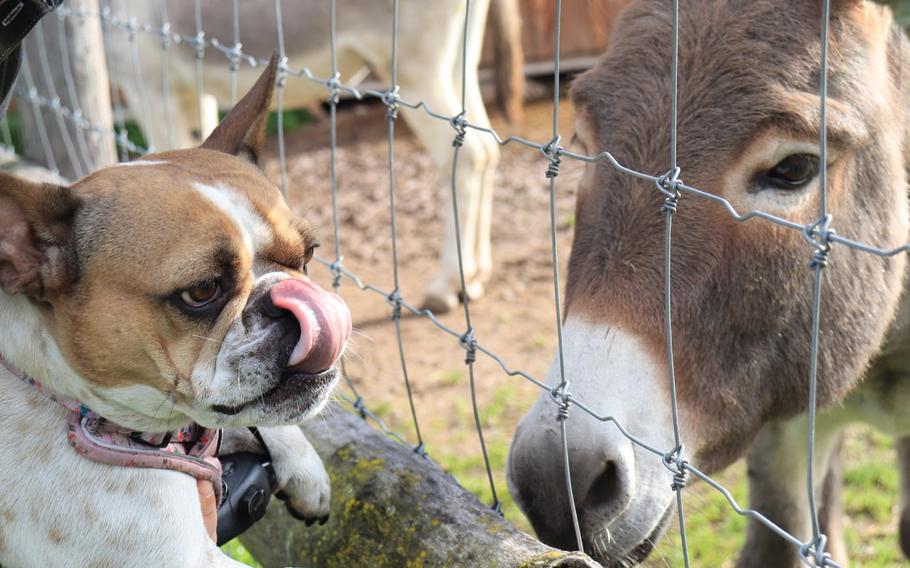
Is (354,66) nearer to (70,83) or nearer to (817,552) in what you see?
(70,83)

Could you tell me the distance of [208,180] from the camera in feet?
6.22

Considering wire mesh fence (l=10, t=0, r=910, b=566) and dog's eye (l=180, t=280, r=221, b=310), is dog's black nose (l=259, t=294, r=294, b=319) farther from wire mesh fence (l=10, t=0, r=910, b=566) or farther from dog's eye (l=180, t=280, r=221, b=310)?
wire mesh fence (l=10, t=0, r=910, b=566)

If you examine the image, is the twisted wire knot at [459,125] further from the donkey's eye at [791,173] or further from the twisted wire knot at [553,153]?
the donkey's eye at [791,173]

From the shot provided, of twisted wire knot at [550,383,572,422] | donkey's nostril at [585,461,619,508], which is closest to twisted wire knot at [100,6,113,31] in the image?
twisted wire knot at [550,383,572,422]

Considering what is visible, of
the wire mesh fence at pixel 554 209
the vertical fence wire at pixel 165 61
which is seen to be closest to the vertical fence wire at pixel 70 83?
the wire mesh fence at pixel 554 209

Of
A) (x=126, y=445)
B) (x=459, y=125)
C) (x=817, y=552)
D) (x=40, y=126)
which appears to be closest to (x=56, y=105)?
(x=40, y=126)

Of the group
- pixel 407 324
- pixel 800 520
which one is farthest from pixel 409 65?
pixel 800 520

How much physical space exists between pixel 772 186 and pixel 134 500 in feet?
4.76

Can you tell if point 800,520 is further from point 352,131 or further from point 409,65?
point 352,131

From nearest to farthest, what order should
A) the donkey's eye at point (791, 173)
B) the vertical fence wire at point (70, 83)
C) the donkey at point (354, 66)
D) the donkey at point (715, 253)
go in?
the donkey at point (715, 253), the donkey's eye at point (791, 173), the vertical fence wire at point (70, 83), the donkey at point (354, 66)

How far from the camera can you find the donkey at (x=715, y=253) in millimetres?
2064

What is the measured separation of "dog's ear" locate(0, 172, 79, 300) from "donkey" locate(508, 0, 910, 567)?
997 millimetres

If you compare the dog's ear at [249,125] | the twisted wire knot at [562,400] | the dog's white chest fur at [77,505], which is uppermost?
the dog's ear at [249,125]

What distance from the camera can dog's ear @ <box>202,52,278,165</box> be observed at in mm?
2197
